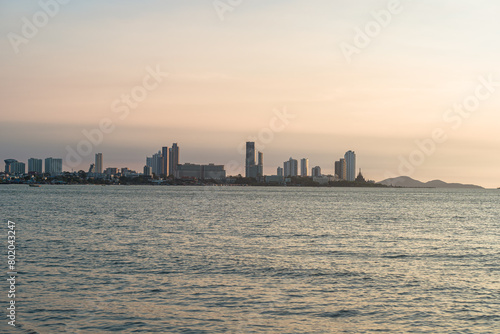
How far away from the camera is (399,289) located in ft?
96.8

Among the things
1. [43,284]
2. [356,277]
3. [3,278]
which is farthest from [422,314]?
[3,278]

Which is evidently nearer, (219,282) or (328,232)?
(219,282)

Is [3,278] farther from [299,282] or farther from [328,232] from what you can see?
[328,232]

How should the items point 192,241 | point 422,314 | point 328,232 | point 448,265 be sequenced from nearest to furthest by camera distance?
point 422,314 → point 448,265 → point 192,241 → point 328,232

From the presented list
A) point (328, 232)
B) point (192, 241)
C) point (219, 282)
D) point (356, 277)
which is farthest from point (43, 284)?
point (328, 232)

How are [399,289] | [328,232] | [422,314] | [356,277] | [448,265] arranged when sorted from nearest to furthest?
1. [422,314]
2. [399,289]
3. [356,277]
4. [448,265]
5. [328,232]

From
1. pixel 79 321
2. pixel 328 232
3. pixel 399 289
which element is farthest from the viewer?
pixel 328 232

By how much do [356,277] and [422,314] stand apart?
8290 mm

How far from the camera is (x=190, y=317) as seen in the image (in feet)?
76.7

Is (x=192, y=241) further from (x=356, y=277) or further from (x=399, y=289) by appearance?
(x=399, y=289)

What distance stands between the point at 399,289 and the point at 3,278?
78.4ft

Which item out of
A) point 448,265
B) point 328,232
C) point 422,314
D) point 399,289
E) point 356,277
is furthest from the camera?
point 328,232

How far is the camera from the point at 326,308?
82.5 ft

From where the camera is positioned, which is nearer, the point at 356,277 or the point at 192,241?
the point at 356,277
